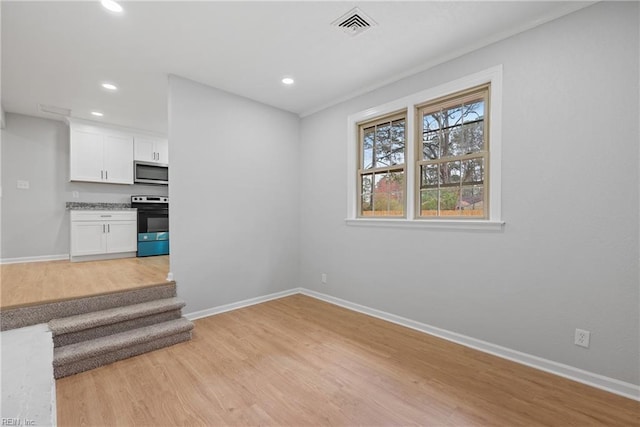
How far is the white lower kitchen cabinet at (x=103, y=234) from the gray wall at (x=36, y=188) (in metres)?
0.47

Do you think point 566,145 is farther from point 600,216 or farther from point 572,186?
point 600,216

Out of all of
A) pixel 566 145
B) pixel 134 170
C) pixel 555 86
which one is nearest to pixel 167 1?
pixel 555 86

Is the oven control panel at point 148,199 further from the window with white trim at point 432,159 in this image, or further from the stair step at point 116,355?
the window with white trim at point 432,159

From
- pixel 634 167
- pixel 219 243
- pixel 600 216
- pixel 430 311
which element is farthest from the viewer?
pixel 219 243

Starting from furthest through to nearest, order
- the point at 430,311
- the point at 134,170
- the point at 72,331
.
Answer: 1. the point at 134,170
2. the point at 430,311
3. the point at 72,331

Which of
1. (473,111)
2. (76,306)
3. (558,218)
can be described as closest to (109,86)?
(76,306)

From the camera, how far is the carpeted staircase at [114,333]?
7.27 feet

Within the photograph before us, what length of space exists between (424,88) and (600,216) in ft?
6.24

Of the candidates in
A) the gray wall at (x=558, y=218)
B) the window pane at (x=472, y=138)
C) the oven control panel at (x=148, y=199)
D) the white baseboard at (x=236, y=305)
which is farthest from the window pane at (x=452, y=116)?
the oven control panel at (x=148, y=199)

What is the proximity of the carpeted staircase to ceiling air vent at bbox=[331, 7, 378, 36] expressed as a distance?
123 inches

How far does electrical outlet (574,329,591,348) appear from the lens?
6.68 feet

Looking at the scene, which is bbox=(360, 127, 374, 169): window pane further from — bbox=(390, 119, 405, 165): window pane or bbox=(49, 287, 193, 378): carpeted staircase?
bbox=(49, 287, 193, 378): carpeted staircase

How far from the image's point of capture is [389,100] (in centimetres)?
329

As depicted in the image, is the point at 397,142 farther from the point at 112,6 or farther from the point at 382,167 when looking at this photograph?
the point at 112,6
